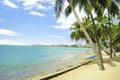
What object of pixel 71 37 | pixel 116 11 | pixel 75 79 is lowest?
pixel 75 79

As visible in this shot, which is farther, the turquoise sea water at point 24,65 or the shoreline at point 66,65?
the turquoise sea water at point 24,65

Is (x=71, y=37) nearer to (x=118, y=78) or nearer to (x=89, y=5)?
(x=89, y=5)

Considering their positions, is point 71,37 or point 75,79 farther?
point 71,37

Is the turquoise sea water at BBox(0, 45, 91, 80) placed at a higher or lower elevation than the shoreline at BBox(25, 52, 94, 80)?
lower

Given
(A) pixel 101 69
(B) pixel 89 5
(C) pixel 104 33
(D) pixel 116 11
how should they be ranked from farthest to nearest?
(C) pixel 104 33, (D) pixel 116 11, (B) pixel 89 5, (A) pixel 101 69

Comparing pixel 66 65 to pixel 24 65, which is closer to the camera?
pixel 66 65

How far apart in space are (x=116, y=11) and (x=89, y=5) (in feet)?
26.7

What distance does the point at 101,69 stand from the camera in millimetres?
11461

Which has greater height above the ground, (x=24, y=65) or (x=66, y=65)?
(x=66, y=65)

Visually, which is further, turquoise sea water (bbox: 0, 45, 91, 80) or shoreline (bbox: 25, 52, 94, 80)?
turquoise sea water (bbox: 0, 45, 91, 80)

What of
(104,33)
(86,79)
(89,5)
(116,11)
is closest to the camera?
(86,79)

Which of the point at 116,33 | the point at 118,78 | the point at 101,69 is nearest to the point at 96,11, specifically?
the point at 101,69

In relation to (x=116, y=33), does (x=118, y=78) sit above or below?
below

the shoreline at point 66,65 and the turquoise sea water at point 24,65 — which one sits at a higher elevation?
the shoreline at point 66,65
